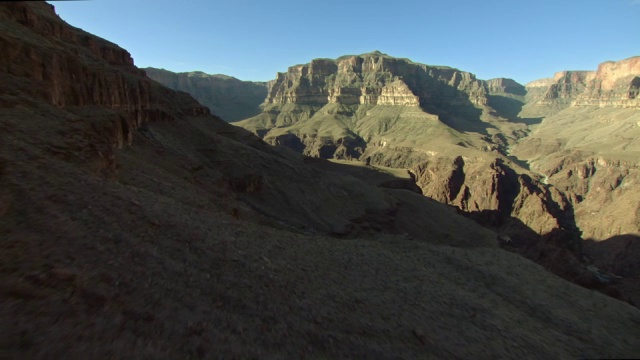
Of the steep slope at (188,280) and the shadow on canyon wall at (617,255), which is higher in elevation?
the steep slope at (188,280)

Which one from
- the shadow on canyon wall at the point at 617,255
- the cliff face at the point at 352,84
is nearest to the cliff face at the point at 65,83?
the shadow on canyon wall at the point at 617,255

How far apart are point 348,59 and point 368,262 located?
630 ft

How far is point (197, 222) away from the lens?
12445mm

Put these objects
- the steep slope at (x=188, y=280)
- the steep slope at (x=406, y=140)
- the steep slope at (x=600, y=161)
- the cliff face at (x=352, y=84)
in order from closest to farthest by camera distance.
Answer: the steep slope at (x=188, y=280) < the steep slope at (x=600, y=161) < the steep slope at (x=406, y=140) < the cliff face at (x=352, y=84)

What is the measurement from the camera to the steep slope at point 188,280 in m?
6.50

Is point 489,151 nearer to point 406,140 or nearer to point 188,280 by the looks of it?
point 406,140

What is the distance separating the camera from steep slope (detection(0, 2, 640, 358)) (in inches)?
256

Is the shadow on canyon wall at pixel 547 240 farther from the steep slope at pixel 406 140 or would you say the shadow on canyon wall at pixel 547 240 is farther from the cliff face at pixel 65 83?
the cliff face at pixel 65 83

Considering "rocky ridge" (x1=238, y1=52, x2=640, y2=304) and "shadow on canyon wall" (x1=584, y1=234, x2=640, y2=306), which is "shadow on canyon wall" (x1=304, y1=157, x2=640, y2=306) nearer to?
"shadow on canyon wall" (x1=584, y1=234, x2=640, y2=306)

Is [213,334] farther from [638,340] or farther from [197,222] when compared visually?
[638,340]

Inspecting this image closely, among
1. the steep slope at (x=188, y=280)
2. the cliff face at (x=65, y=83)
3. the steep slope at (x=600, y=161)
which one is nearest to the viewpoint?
the steep slope at (x=188, y=280)

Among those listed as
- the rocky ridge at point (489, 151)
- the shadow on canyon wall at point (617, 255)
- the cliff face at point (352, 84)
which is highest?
the cliff face at point (352, 84)

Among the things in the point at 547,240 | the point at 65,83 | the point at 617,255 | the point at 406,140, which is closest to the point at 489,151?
the point at 406,140

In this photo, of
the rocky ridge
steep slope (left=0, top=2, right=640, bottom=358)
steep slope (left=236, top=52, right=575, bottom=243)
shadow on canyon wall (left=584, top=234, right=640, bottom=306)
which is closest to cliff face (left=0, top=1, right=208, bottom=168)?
steep slope (left=0, top=2, right=640, bottom=358)
